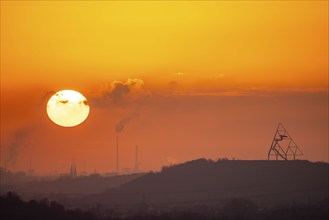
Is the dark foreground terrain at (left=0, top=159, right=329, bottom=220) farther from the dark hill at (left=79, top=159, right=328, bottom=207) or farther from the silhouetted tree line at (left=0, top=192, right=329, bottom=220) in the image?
the silhouetted tree line at (left=0, top=192, right=329, bottom=220)

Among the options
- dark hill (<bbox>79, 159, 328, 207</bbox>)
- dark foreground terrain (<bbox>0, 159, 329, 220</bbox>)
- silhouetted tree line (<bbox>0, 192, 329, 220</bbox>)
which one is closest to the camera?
silhouetted tree line (<bbox>0, 192, 329, 220</bbox>)

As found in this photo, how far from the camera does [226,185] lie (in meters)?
186

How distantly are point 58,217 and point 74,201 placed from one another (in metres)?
81.1

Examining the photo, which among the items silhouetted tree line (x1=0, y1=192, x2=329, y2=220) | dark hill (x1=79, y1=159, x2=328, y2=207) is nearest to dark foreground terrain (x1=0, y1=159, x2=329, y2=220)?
dark hill (x1=79, y1=159, x2=328, y2=207)

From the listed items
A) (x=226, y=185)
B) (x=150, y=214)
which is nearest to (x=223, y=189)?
(x=226, y=185)

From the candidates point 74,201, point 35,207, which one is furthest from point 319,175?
point 35,207

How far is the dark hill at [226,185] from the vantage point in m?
172

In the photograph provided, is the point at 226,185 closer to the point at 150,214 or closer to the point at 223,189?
the point at 223,189

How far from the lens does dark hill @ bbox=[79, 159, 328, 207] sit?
172 m

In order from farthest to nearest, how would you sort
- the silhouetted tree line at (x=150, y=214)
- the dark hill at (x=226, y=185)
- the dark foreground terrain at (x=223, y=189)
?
the dark hill at (x=226, y=185) → the dark foreground terrain at (x=223, y=189) → the silhouetted tree line at (x=150, y=214)

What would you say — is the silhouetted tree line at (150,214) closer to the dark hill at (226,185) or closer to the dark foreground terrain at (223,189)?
the dark foreground terrain at (223,189)

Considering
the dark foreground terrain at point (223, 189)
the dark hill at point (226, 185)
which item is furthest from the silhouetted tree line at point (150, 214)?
the dark hill at point (226, 185)

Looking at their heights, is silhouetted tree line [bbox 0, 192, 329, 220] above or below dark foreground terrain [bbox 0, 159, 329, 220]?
below

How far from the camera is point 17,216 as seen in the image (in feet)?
323
